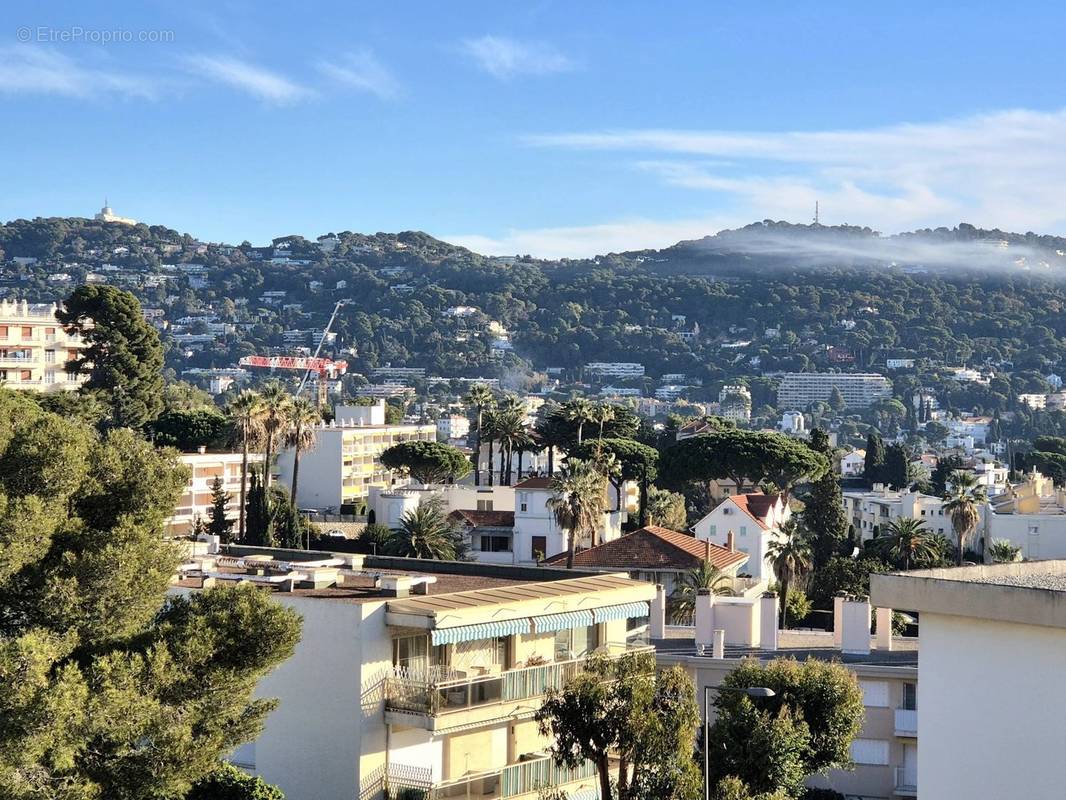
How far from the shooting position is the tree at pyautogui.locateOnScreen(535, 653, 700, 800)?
24844 millimetres

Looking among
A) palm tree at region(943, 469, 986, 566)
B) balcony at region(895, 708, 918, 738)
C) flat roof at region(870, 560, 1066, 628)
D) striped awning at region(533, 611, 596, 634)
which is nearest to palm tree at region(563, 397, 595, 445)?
palm tree at region(943, 469, 986, 566)

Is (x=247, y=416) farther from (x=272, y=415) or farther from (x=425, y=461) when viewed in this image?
(x=425, y=461)

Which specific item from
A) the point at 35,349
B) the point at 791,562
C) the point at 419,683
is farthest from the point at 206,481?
the point at 419,683

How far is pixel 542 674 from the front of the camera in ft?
98.0

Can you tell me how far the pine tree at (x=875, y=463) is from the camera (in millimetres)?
161750

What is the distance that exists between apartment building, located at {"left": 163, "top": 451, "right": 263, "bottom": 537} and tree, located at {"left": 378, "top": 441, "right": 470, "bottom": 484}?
32.7 ft

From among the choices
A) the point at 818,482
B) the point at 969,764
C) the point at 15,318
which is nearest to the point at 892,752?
the point at 969,764

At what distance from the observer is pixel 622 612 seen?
32.0 meters

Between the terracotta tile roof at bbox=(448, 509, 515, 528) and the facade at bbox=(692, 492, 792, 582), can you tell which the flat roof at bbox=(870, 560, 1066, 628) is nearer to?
the facade at bbox=(692, 492, 792, 582)

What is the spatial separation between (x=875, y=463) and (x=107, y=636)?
14686 cm

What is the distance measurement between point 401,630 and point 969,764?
53.7ft

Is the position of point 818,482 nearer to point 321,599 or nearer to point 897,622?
point 897,622

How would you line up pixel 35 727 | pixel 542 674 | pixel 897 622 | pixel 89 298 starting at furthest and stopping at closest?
1. pixel 89 298
2. pixel 897 622
3. pixel 542 674
4. pixel 35 727

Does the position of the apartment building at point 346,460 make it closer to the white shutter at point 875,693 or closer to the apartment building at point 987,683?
the white shutter at point 875,693
